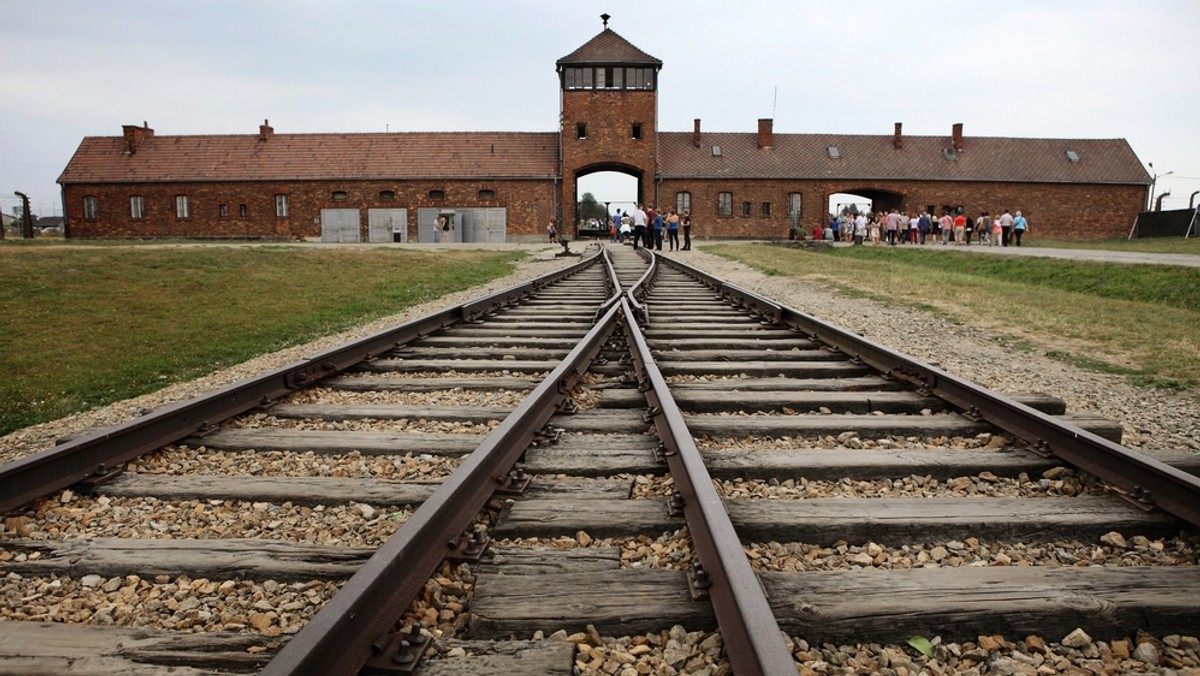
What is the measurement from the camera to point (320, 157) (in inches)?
1804

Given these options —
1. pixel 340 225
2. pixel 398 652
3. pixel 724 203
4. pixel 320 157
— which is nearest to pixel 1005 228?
pixel 724 203

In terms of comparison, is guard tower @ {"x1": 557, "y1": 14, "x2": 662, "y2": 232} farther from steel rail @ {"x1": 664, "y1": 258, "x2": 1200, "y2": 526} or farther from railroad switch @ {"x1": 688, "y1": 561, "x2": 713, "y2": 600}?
railroad switch @ {"x1": 688, "y1": 561, "x2": 713, "y2": 600}

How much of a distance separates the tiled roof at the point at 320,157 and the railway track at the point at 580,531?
4127 centimetres

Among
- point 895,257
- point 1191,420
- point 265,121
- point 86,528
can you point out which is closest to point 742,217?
point 895,257

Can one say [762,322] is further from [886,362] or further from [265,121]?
[265,121]

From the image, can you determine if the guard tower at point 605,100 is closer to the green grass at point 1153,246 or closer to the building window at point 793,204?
the building window at point 793,204

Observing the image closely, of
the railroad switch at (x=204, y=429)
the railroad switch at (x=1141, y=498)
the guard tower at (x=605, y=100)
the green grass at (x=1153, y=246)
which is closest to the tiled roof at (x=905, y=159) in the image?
the guard tower at (x=605, y=100)

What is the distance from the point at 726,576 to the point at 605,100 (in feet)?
142

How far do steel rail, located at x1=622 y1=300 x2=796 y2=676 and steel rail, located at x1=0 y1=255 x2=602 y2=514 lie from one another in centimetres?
236

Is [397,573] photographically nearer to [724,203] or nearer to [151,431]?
[151,431]

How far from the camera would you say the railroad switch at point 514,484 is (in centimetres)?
294

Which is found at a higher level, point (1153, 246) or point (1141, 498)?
point (1153, 246)

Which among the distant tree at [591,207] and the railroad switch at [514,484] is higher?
Result: the distant tree at [591,207]

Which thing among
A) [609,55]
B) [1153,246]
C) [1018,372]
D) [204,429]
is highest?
[609,55]
